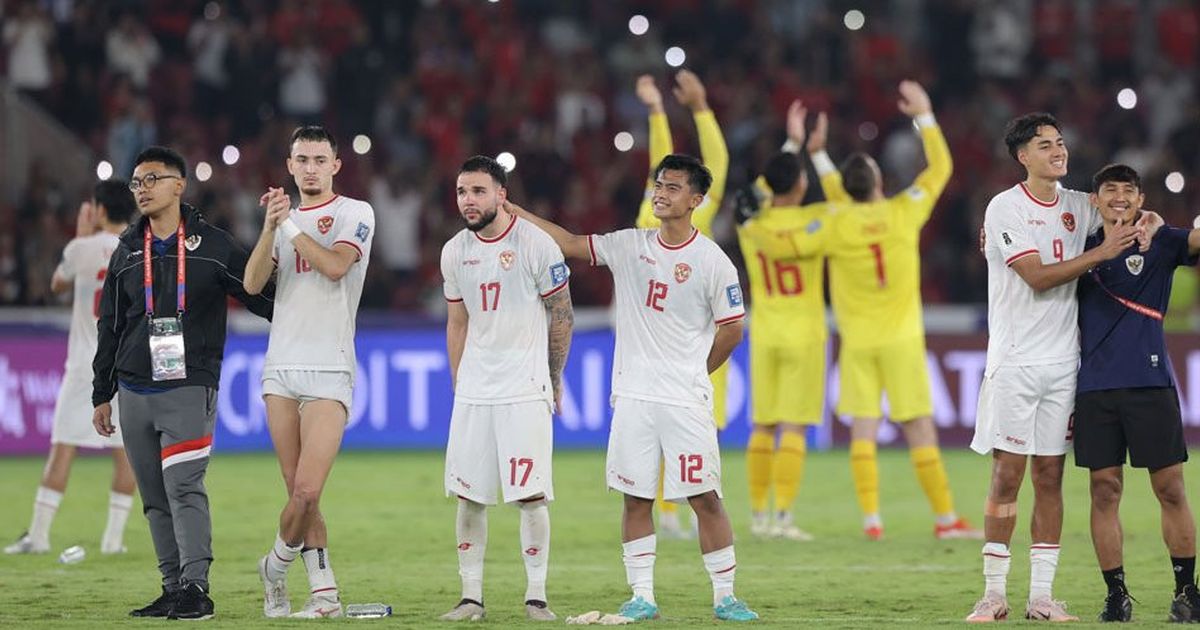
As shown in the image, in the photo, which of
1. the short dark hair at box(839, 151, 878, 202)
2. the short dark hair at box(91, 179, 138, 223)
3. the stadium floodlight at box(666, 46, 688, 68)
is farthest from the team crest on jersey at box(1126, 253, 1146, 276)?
the stadium floodlight at box(666, 46, 688, 68)

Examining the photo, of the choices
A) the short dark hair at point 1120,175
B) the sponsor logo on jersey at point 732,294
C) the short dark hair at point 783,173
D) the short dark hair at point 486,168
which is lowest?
the sponsor logo on jersey at point 732,294

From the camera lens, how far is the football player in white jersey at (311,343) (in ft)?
30.7

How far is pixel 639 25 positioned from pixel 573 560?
15189mm

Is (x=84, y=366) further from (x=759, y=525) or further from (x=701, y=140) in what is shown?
(x=759, y=525)

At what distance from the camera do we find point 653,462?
30.8 feet

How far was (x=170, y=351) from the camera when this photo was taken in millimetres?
9500

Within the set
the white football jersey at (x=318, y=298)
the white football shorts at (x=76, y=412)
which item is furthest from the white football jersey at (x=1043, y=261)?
the white football shorts at (x=76, y=412)

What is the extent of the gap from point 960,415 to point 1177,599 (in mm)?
10484

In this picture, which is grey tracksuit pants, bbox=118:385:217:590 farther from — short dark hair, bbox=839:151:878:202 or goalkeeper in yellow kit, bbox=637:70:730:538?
short dark hair, bbox=839:151:878:202

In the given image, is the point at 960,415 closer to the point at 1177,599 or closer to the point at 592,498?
the point at 592,498

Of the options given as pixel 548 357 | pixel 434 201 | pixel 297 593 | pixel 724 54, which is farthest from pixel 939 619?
pixel 724 54

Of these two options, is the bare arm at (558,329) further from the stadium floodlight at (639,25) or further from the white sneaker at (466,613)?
the stadium floodlight at (639,25)

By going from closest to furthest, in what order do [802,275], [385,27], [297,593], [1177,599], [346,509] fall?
[1177,599], [297,593], [802,275], [346,509], [385,27]

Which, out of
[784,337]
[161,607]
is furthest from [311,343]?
[784,337]
